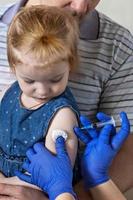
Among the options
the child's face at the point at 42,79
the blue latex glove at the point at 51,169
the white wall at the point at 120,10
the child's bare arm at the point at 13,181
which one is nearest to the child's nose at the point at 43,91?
the child's face at the point at 42,79

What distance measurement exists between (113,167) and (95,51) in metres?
0.33

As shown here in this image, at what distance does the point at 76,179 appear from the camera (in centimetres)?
120

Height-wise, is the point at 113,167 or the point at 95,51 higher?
the point at 95,51

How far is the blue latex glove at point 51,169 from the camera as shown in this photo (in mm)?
997

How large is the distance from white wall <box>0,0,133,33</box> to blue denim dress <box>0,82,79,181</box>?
2.15ft

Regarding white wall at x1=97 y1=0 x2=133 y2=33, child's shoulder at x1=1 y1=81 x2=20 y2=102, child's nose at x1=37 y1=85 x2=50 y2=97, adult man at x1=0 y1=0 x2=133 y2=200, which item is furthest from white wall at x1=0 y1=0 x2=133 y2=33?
child's nose at x1=37 y1=85 x2=50 y2=97

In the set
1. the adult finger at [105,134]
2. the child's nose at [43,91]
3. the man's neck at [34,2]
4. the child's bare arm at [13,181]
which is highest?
the man's neck at [34,2]

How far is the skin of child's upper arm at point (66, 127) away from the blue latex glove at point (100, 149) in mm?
27

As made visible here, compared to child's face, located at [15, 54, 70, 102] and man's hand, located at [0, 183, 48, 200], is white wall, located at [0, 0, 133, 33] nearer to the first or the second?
child's face, located at [15, 54, 70, 102]

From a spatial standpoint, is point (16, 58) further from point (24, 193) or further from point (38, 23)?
point (24, 193)

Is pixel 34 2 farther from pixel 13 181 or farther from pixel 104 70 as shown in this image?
pixel 13 181

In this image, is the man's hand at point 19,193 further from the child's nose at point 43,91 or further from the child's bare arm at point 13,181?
the child's nose at point 43,91

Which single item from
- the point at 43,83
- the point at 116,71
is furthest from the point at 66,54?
the point at 116,71

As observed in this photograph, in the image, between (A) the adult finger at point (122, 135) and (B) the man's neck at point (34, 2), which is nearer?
(A) the adult finger at point (122, 135)
